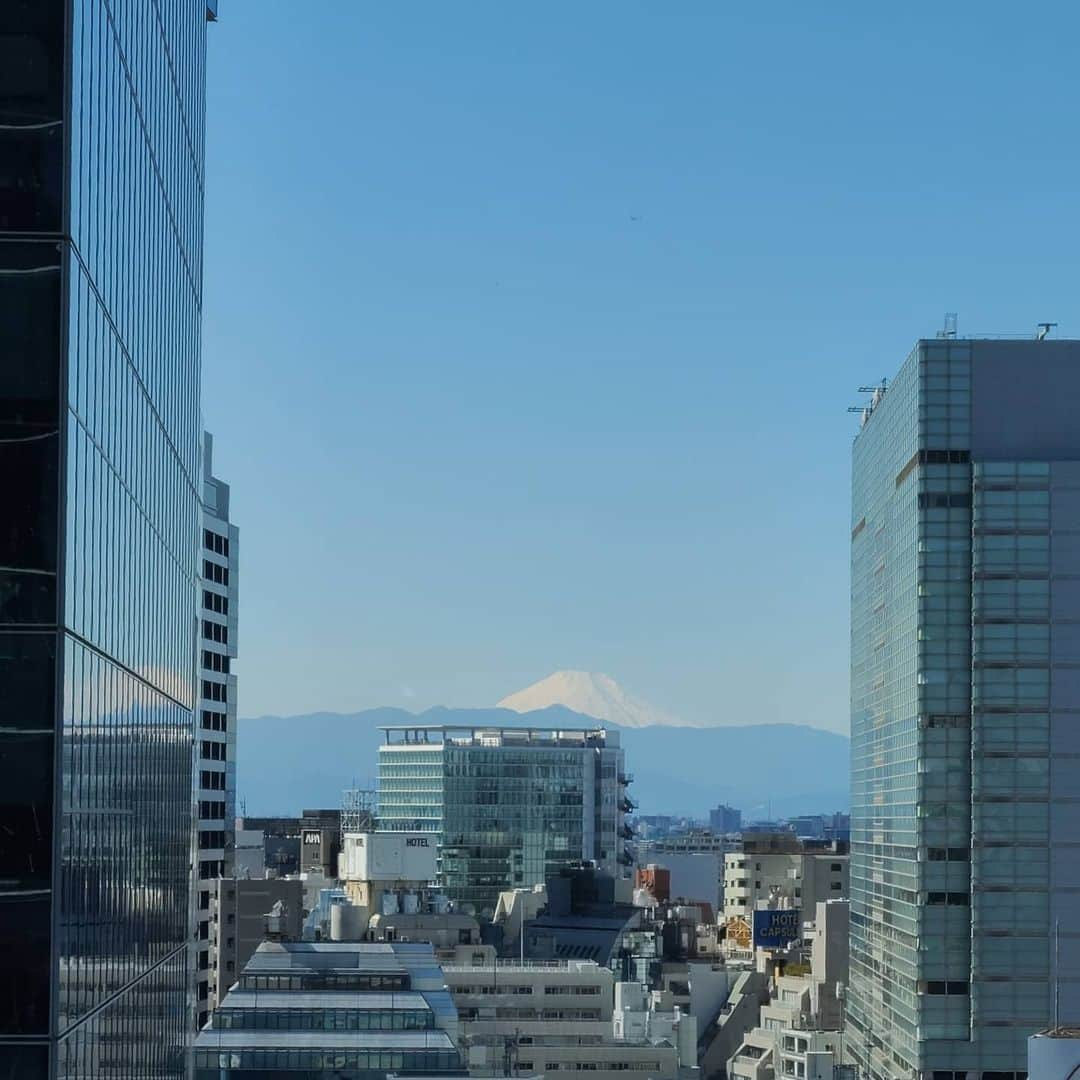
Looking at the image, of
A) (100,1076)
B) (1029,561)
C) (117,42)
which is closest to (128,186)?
(117,42)

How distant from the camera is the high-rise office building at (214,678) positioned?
8831cm

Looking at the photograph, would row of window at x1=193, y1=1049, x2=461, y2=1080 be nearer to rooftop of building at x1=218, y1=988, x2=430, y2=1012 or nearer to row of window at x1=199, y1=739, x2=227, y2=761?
rooftop of building at x1=218, y1=988, x2=430, y2=1012

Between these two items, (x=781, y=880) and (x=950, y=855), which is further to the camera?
(x=781, y=880)

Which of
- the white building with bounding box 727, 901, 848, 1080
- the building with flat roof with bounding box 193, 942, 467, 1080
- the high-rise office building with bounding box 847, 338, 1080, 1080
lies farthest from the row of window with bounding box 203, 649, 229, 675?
the white building with bounding box 727, 901, 848, 1080

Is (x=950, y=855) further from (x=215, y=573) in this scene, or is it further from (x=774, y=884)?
(x=774, y=884)

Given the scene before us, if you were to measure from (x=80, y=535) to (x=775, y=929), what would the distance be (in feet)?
433

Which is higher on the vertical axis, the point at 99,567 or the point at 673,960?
the point at 99,567

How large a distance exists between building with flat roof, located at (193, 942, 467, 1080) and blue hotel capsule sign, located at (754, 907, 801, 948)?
207ft

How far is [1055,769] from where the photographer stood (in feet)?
284

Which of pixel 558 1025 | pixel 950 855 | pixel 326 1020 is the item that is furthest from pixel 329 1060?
pixel 558 1025

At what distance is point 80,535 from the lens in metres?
19.8

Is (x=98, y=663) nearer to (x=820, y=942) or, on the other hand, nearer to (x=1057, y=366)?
(x=1057, y=366)

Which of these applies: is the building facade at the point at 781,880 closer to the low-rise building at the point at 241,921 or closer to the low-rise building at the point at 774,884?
the low-rise building at the point at 774,884

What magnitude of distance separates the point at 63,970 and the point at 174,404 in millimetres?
16661
